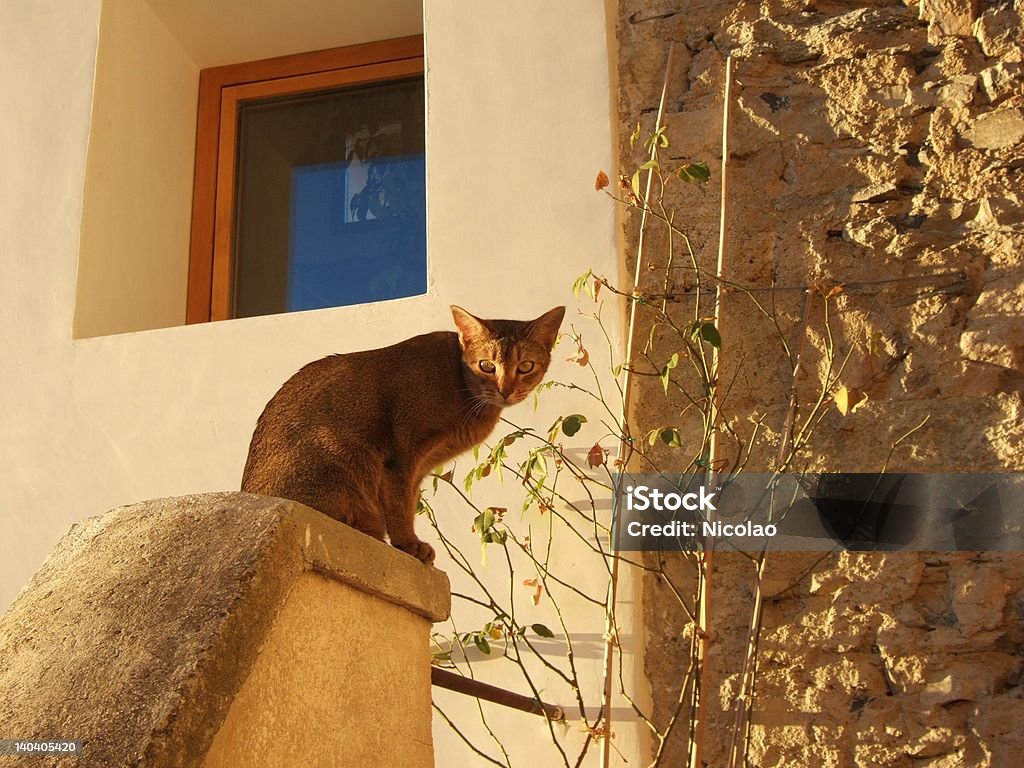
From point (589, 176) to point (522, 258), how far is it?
30 cm

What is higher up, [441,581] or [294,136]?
[294,136]

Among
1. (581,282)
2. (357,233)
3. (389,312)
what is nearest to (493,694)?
(581,282)

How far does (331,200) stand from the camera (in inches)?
145

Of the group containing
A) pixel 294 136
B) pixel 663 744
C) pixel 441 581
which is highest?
pixel 294 136

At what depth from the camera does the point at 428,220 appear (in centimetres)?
291

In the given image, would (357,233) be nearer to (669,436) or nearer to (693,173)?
(693,173)

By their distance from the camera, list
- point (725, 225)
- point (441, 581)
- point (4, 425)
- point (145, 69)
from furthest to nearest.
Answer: point (145, 69) < point (4, 425) < point (725, 225) < point (441, 581)

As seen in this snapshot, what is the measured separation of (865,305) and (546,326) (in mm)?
863

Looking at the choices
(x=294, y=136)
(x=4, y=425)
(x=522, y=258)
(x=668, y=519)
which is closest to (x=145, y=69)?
(x=294, y=136)

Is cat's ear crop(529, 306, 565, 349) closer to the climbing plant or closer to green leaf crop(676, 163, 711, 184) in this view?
the climbing plant

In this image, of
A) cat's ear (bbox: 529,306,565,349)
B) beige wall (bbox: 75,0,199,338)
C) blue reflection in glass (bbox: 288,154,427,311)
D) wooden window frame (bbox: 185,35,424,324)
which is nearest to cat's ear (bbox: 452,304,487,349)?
cat's ear (bbox: 529,306,565,349)

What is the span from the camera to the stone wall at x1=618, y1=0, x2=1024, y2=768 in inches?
90.7

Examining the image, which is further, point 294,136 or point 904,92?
point 294,136

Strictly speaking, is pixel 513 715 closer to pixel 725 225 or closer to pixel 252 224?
pixel 725 225
